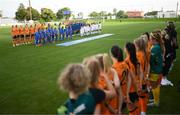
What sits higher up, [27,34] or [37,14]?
[37,14]

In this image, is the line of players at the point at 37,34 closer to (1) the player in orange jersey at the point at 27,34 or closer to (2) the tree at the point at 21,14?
(1) the player in orange jersey at the point at 27,34

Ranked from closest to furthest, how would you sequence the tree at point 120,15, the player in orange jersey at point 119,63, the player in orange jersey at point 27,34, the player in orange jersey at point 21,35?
the player in orange jersey at point 119,63 < the player in orange jersey at point 21,35 < the player in orange jersey at point 27,34 < the tree at point 120,15

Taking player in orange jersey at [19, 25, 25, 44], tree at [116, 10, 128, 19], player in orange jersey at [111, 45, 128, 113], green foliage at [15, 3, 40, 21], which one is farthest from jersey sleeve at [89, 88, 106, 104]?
tree at [116, 10, 128, 19]

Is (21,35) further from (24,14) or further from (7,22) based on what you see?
(24,14)

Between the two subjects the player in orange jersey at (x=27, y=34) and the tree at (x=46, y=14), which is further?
the tree at (x=46, y=14)

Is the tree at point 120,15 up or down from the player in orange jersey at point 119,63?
Answer: up

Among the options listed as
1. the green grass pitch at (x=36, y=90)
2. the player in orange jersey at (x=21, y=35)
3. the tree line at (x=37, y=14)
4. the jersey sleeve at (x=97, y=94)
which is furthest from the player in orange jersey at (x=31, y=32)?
the tree line at (x=37, y=14)

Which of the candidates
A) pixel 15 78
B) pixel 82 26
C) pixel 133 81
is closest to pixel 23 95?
pixel 15 78

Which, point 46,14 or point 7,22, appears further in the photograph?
point 7,22

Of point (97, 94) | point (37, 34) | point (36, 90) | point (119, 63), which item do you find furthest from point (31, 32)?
point (97, 94)

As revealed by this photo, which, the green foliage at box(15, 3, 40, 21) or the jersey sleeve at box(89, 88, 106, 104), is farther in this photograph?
the green foliage at box(15, 3, 40, 21)

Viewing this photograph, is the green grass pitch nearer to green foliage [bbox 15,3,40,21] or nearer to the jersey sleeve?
the jersey sleeve

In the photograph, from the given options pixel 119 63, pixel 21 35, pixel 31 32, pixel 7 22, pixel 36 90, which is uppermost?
pixel 119 63

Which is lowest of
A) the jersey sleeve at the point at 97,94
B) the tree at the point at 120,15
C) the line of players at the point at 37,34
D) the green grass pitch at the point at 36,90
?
the green grass pitch at the point at 36,90
